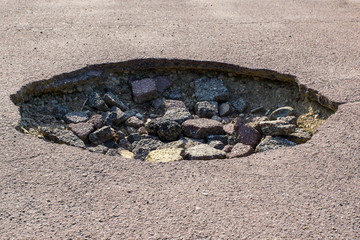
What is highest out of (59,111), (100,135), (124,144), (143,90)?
(143,90)

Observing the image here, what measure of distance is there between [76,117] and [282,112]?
2.14 meters

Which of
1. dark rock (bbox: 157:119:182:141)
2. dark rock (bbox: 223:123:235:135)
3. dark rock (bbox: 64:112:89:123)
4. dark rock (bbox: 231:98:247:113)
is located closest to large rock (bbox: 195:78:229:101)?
dark rock (bbox: 231:98:247:113)

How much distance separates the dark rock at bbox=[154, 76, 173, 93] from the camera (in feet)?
15.3

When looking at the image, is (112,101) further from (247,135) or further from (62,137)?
(247,135)

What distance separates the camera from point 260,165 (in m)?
3.09

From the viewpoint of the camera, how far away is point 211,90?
4594 mm

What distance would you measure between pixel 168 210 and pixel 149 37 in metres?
3.25

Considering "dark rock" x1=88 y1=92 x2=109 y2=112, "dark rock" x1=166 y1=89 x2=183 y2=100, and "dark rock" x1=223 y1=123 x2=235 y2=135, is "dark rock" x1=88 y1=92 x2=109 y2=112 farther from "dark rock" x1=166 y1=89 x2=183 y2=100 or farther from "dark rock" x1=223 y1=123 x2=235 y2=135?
"dark rock" x1=223 y1=123 x2=235 y2=135

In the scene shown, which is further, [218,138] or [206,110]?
[206,110]

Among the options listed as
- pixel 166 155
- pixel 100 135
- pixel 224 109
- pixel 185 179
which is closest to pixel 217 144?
pixel 166 155

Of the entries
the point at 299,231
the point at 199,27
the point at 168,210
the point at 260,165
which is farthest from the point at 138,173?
the point at 199,27

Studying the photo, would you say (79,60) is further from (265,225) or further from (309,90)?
(265,225)

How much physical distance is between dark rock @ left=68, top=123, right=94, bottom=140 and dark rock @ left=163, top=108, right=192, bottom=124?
0.79 m

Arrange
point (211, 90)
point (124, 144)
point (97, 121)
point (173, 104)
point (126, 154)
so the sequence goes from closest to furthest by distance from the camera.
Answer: point (126, 154), point (124, 144), point (97, 121), point (173, 104), point (211, 90)
